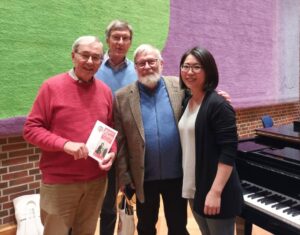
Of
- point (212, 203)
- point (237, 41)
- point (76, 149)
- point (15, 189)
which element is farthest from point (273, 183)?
point (237, 41)

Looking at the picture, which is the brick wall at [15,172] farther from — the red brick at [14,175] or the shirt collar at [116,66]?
the shirt collar at [116,66]

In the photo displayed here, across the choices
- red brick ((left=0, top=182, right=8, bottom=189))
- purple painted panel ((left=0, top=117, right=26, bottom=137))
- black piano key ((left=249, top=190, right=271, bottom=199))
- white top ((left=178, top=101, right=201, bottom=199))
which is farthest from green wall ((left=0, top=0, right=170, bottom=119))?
black piano key ((left=249, top=190, right=271, bottom=199))

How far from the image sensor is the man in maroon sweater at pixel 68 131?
187 cm

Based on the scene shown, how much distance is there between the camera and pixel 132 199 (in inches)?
90.7

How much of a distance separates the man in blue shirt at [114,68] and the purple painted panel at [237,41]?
5.50 feet

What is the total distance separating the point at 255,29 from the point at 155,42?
7.99ft

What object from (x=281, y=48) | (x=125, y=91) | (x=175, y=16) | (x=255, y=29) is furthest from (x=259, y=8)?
(x=125, y=91)

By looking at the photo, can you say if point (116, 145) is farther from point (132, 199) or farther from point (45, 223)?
point (45, 223)

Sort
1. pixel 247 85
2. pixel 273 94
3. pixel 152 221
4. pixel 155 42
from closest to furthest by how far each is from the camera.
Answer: pixel 152 221
pixel 155 42
pixel 247 85
pixel 273 94

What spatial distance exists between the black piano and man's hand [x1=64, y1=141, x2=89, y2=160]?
1041mm

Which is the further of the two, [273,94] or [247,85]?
[273,94]

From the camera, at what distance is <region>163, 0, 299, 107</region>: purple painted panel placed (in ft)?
14.3

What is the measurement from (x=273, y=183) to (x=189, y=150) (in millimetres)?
600

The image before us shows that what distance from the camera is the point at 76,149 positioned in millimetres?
1768
